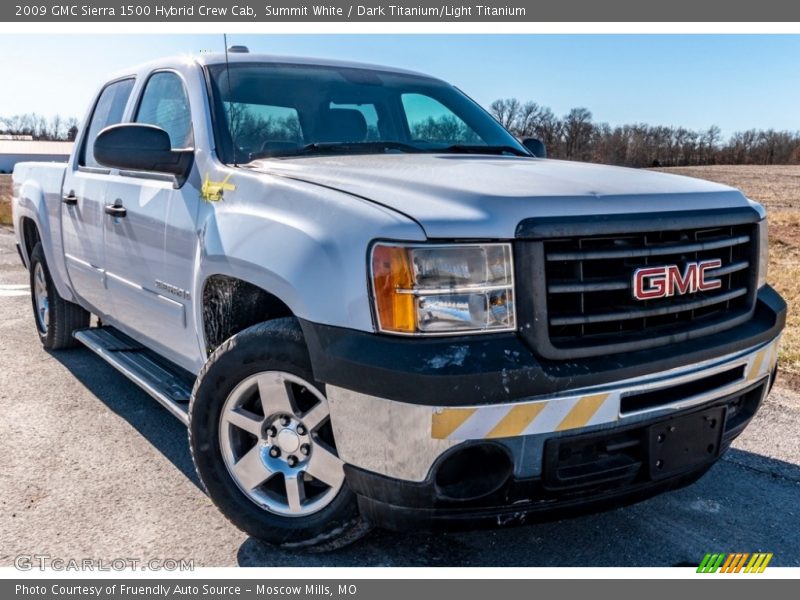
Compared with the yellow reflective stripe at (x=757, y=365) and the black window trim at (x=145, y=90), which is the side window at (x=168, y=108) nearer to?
the black window trim at (x=145, y=90)

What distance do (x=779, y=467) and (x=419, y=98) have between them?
8.80 feet

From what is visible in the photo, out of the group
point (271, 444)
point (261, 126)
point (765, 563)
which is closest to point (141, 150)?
point (261, 126)

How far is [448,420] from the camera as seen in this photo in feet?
7.12

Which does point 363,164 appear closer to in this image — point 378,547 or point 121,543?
point 378,547

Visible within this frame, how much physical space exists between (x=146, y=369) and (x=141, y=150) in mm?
1246

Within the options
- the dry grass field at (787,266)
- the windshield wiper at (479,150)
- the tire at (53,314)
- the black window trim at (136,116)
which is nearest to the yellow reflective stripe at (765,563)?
the windshield wiper at (479,150)

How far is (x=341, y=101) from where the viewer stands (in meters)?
3.76

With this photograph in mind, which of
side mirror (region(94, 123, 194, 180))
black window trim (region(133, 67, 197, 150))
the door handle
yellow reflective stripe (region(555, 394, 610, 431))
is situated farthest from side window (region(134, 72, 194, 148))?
yellow reflective stripe (region(555, 394, 610, 431))

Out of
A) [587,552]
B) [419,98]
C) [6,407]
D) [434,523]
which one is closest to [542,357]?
[434,523]

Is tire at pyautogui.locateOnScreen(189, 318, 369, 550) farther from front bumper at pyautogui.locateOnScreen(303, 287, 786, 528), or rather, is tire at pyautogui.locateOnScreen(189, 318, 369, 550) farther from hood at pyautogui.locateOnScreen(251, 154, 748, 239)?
hood at pyautogui.locateOnScreen(251, 154, 748, 239)

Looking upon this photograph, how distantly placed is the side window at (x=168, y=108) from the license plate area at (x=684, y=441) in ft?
7.69

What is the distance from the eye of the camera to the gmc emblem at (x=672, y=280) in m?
2.42

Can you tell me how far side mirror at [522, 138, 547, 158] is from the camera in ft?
14.8

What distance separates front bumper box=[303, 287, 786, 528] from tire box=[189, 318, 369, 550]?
19cm
